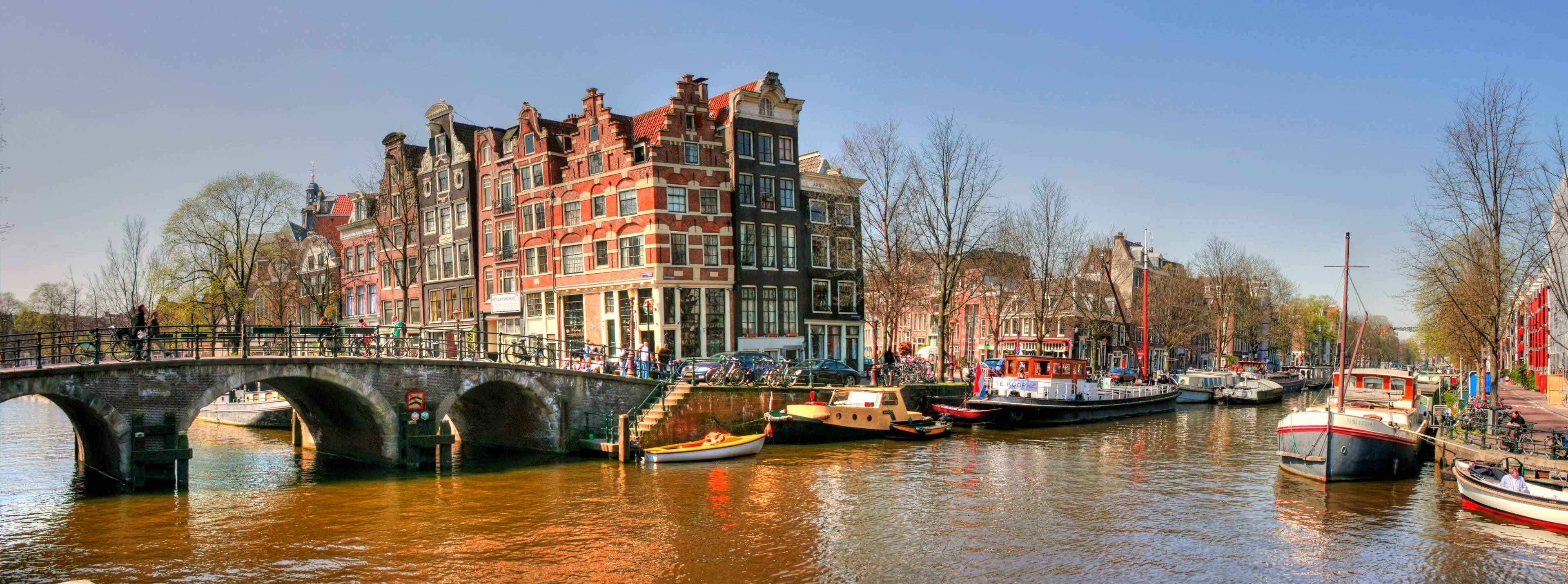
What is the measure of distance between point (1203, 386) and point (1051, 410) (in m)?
25.7

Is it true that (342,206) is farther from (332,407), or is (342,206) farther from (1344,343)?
(1344,343)

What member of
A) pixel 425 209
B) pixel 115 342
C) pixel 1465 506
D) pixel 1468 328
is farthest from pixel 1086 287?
pixel 115 342

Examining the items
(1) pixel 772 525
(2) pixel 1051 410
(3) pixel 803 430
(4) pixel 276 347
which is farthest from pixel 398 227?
(1) pixel 772 525

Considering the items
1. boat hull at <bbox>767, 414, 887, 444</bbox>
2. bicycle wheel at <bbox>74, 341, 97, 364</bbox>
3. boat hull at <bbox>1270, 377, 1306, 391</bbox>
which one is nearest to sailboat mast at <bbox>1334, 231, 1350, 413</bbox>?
boat hull at <bbox>767, 414, 887, 444</bbox>

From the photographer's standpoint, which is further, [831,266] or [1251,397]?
[1251,397]

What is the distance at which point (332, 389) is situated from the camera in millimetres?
32844

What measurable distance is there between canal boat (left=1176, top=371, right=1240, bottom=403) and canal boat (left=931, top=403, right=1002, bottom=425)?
84.8ft

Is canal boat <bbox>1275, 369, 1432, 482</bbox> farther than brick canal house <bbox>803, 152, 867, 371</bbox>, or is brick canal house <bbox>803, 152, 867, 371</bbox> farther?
brick canal house <bbox>803, 152, 867, 371</bbox>

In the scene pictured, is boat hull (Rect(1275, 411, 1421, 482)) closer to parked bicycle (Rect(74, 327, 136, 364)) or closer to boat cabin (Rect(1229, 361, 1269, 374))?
parked bicycle (Rect(74, 327, 136, 364))

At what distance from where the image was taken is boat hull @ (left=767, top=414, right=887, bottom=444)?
36.6 m

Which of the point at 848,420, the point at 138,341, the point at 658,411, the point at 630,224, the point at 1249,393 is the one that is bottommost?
the point at 1249,393

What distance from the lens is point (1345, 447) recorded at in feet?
89.0

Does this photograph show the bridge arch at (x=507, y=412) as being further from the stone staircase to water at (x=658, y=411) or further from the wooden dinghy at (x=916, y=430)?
the wooden dinghy at (x=916, y=430)

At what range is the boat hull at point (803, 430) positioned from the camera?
3659 centimetres
